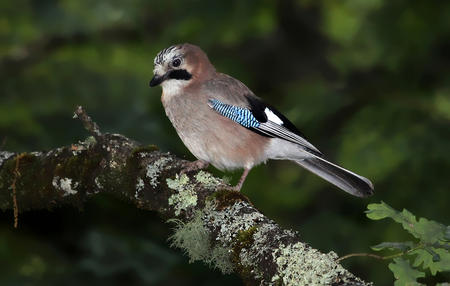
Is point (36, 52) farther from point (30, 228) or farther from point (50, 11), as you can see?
point (30, 228)

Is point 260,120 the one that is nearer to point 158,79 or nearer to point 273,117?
point 273,117

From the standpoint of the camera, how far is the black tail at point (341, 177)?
17.1ft

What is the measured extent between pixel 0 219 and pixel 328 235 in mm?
3308

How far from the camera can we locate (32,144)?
7.16 meters

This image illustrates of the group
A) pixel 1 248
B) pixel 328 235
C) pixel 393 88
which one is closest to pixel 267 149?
pixel 328 235

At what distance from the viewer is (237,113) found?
5.51 metres

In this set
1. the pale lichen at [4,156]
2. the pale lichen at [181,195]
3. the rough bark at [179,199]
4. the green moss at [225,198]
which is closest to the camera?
the rough bark at [179,199]

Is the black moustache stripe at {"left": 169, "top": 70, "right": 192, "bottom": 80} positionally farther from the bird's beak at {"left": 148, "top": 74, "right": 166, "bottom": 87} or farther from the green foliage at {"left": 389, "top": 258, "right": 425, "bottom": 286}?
the green foliage at {"left": 389, "top": 258, "right": 425, "bottom": 286}

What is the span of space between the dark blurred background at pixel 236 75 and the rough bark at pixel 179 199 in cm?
235

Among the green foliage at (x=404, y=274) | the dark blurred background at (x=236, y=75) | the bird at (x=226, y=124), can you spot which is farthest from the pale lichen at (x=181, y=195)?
the dark blurred background at (x=236, y=75)

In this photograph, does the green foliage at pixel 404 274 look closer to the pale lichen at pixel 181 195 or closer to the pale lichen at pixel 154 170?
the pale lichen at pixel 181 195

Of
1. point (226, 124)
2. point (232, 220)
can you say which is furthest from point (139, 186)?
point (226, 124)

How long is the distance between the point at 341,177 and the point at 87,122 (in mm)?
1929

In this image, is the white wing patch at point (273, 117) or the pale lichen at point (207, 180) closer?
the pale lichen at point (207, 180)
